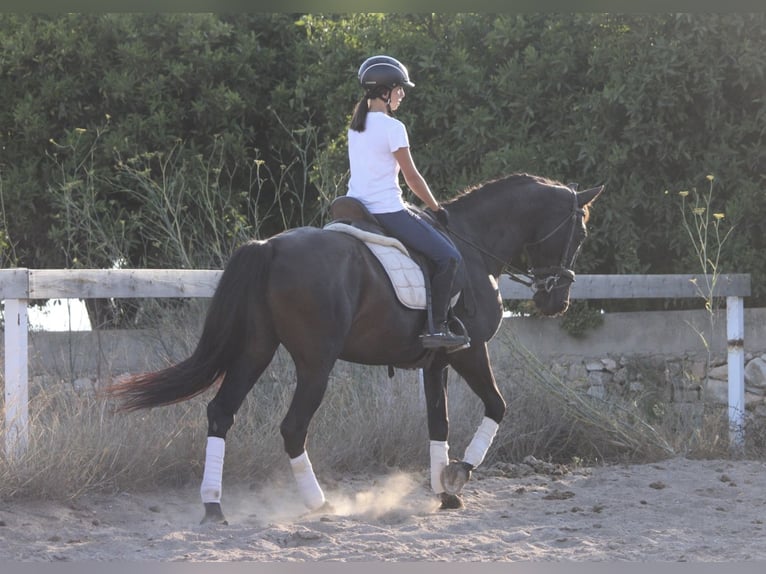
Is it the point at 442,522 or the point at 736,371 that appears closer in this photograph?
the point at 442,522

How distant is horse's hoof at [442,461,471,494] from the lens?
6.71 metres

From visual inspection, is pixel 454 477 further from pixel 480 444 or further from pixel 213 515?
pixel 213 515

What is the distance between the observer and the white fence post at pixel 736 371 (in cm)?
875

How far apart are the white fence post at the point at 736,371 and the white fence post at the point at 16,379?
5.35 meters

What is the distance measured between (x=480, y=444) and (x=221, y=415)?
1765 millimetres

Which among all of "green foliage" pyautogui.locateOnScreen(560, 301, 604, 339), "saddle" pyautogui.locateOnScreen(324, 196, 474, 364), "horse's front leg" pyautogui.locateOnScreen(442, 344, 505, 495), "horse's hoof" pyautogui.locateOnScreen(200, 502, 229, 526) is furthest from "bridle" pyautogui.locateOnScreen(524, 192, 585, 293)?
"green foliage" pyautogui.locateOnScreen(560, 301, 604, 339)

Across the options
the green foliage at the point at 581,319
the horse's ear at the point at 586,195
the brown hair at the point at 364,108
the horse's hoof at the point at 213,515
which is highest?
the brown hair at the point at 364,108

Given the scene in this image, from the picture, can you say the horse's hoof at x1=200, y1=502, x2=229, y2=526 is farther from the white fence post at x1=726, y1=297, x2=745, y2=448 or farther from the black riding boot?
the white fence post at x1=726, y1=297, x2=745, y2=448

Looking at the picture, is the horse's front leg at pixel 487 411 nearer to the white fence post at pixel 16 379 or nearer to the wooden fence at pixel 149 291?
the wooden fence at pixel 149 291

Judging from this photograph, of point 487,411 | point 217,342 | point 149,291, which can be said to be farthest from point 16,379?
point 487,411

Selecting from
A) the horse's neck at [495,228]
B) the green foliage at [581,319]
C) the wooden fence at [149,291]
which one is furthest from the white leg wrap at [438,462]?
the green foliage at [581,319]

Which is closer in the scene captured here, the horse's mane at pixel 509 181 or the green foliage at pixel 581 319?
the horse's mane at pixel 509 181

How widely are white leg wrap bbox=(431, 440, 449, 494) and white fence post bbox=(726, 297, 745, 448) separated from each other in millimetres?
2889

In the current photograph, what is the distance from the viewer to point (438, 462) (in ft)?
22.6
